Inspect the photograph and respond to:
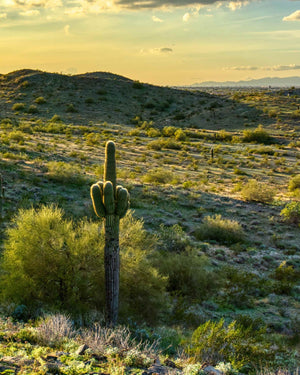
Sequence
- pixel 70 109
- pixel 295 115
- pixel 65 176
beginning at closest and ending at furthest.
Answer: pixel 65 176 → pixel 295 115 → pixel 70 109

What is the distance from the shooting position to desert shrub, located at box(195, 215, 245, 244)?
672 inches

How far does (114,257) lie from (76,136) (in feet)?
125

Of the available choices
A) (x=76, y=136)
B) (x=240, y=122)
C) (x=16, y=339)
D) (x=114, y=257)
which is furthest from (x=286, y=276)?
(x=240, y=122)

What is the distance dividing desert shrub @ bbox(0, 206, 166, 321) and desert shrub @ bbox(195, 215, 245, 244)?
22.8 feet

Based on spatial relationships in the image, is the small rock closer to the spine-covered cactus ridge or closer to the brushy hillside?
the brushy hillside

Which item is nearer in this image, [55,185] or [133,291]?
[133,291]

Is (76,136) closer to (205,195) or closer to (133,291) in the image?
(205,195)

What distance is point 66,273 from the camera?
9570 millimetres

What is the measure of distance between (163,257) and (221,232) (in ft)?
15.7

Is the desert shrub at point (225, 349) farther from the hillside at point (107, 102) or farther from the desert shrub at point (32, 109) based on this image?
the desert shrub at point (32, 109)

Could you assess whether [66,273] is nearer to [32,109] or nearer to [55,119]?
[55,119]

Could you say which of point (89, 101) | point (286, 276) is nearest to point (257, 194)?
point (286, 276)

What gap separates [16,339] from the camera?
705cm

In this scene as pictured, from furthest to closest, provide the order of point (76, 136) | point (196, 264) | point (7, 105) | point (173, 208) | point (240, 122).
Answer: point (7, 105)
point (240, 122)
point (76, 136)
point (173, 208)
point (196, 264)
